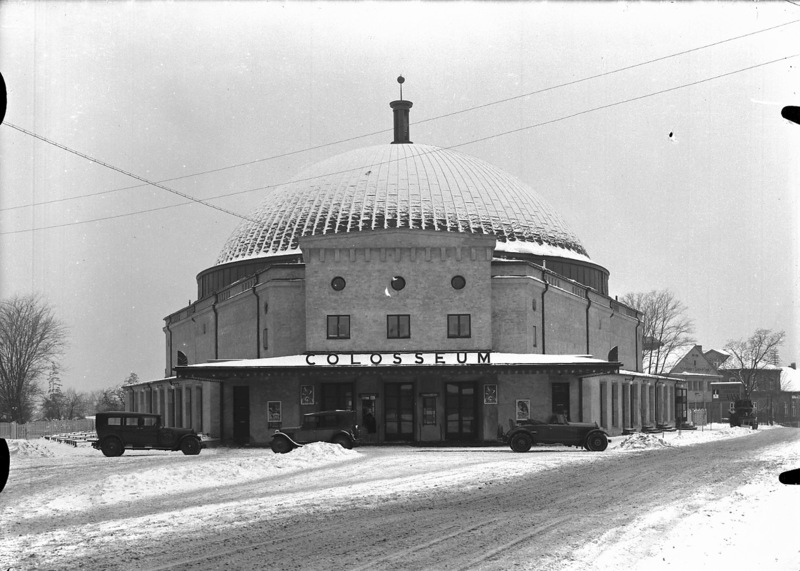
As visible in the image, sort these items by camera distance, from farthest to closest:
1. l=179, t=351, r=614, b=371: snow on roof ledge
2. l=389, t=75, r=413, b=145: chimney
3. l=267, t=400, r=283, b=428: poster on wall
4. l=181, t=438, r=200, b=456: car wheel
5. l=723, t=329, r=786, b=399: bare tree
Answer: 1. l=723, t=329, r=786, b=399: bare tree
2. l=389, t=75, r=413, b=145: chimney
3. l=267, t=400, r=283, b=428: poster on wall
4. l=179, t=351, r=614, b=371: snow on roof ledge
5. l=181, t=438, r=200, b=456: car wheel

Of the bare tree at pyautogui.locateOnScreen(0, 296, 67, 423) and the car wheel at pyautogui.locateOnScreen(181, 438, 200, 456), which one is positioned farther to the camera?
the bare tree at pyautogui.locateOnScreen(0, 296, 67, 423)

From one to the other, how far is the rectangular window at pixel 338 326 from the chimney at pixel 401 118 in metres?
27.5

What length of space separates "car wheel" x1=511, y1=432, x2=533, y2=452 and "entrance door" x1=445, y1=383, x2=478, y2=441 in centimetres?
866

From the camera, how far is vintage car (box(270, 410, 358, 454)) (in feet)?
120

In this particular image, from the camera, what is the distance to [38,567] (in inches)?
466

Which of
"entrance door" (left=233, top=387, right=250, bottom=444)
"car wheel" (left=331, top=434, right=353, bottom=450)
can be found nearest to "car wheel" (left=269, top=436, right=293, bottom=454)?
"car wheel" (left=331, top=434, right=353, bottom=450)

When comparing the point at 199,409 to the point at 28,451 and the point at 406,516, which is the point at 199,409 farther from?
the point at 406,516

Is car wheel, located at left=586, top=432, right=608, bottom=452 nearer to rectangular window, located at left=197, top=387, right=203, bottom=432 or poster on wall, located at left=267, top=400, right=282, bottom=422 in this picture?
poster on wall, located at left=267, top=400, right=282, bottom=422

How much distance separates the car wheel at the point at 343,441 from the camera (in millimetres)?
36875

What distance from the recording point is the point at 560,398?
4550 cm

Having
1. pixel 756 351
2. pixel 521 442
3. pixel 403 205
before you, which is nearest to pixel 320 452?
pixel 521 442

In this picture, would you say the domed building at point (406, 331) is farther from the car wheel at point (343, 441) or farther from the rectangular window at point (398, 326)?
the car wheel at point (343, 441)

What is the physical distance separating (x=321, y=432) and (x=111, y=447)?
854 centimetres

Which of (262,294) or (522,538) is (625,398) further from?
(522,538)
